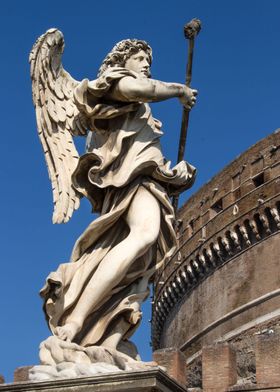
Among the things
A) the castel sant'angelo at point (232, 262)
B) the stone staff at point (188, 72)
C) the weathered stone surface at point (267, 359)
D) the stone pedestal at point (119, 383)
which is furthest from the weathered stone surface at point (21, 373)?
the castel sant'angelo at point (232, 262)

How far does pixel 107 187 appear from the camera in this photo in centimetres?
374

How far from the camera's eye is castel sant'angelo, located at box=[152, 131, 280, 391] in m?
27.1

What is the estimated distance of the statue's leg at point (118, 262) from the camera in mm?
3479

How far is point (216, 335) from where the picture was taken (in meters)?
28.6

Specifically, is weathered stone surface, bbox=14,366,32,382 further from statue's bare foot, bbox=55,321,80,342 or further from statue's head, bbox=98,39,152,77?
statue's head, bbox=98,39,152,77

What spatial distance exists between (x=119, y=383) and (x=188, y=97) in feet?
4.17

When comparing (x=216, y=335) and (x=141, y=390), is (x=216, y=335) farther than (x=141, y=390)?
Yes

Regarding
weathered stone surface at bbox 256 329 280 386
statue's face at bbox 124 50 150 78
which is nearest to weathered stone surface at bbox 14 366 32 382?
statue's face at bbox 124 50 150 78

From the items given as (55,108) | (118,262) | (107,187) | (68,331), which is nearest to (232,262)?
(55,108)

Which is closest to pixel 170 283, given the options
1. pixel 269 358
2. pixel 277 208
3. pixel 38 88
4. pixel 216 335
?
pixel 216 335

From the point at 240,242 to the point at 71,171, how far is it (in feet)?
80.9

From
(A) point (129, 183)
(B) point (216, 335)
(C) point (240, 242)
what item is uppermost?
(C) point (240, 242)

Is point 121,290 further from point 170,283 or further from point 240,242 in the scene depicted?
point 170,283

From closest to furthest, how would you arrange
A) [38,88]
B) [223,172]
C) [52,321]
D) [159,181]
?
1. [52,321]
2. [159,181]
3. [38,88]
4. [223,172]
